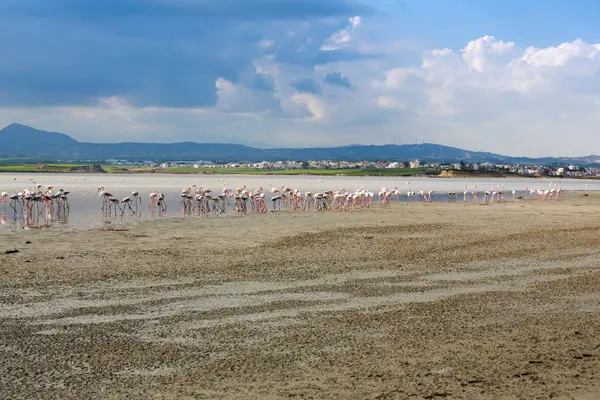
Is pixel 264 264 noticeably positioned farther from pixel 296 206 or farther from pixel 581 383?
pixel 296 206

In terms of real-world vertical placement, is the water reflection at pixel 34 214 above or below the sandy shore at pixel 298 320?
below

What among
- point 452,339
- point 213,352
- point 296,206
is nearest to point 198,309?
point 213,352

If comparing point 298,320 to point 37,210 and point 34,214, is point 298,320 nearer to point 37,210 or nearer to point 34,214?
point 34,214

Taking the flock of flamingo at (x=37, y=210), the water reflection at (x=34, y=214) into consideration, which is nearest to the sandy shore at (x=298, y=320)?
the water reflection at (x=34, y=214)

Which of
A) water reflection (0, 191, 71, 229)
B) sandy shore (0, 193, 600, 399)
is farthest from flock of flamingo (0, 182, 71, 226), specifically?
sandy shore (0, 193, 600, 399)

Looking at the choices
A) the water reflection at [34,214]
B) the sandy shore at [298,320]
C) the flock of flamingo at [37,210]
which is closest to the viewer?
the sandy shore at [298,320]

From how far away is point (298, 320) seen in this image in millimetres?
9719

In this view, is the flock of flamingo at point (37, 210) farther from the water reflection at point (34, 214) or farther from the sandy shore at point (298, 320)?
the sandy shore at point (298, 320)

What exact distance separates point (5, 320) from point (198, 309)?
2836 mm

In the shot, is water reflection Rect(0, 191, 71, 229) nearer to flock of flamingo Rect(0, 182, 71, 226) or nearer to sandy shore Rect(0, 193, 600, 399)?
flock of flamingo Rect(0, 182, 71, 226)

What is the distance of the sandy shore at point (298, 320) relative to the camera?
691cm

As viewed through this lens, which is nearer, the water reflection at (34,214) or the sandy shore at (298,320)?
the sandy shore at (298,320)

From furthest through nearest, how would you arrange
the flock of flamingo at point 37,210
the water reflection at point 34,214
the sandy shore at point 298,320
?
the flock of flamingo at point 37,210, the water reflection at point 34,214, the sandy shore at point 298,320

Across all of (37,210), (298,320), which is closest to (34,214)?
(37,210)
